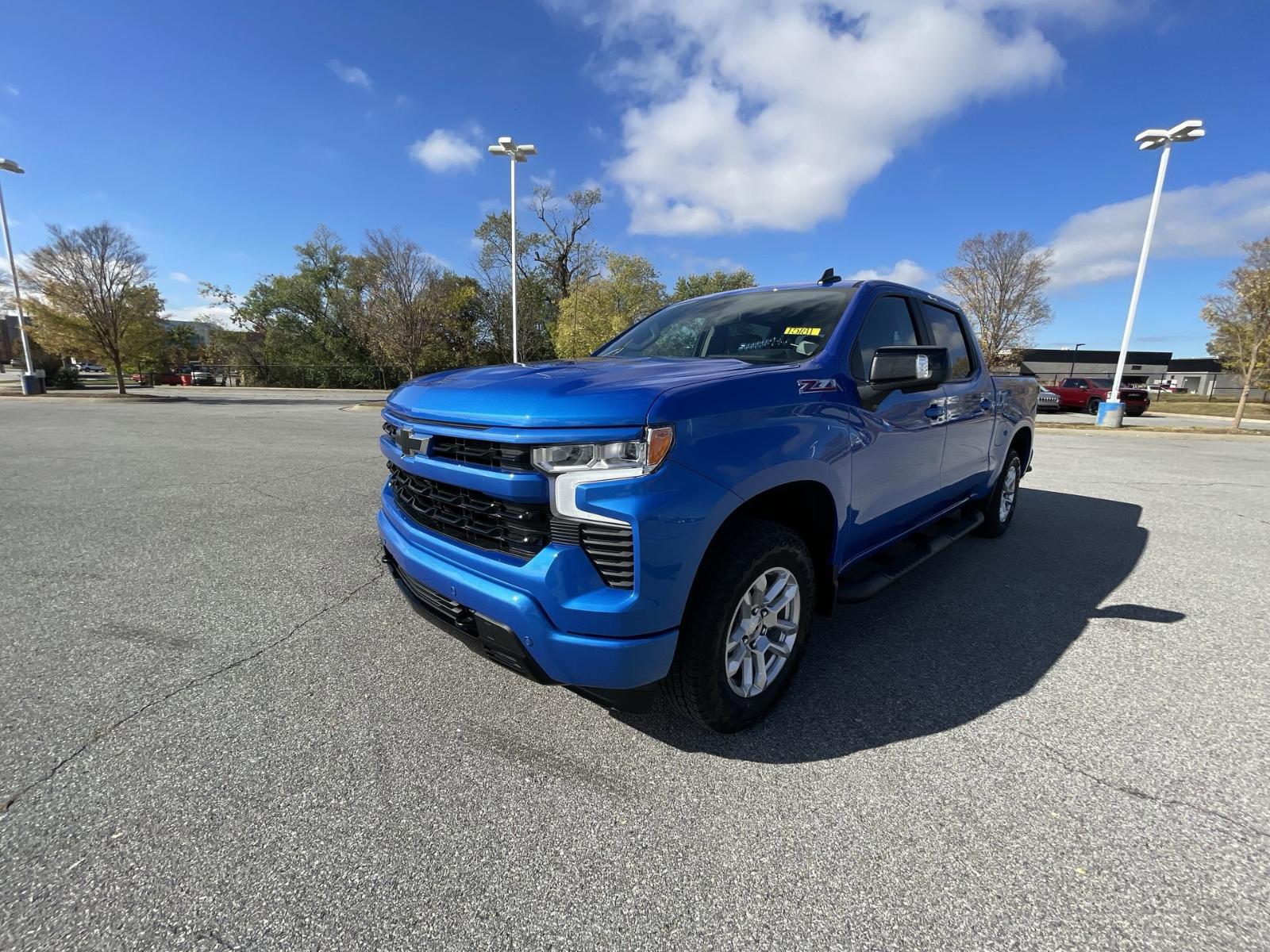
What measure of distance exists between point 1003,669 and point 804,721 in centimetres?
117

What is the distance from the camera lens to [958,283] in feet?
122

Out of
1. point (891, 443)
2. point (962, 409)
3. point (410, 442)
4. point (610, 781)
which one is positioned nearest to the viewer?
point (610, 781)

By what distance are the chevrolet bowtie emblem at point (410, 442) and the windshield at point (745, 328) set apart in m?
1.41

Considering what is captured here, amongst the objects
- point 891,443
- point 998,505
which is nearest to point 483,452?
point 891,443

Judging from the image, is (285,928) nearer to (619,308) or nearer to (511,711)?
(511,711)

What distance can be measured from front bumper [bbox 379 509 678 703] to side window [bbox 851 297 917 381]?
165 centimetres

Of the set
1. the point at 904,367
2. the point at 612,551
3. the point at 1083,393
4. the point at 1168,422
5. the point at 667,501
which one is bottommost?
the point at 1168,422

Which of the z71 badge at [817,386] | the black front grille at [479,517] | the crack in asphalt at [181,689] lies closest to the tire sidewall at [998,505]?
the z71 badge at [817,386]

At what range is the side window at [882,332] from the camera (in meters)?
2.75

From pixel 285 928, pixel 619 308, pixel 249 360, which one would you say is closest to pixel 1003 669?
pixel 285 928

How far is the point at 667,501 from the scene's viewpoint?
1772mm

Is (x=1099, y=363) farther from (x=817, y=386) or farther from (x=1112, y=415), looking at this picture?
(x=817, y=386)

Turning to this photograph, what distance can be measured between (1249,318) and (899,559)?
23.3 meters

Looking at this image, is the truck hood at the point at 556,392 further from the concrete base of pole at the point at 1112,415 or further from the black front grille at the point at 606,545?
the concrete base of pole at the point at 1112,415
